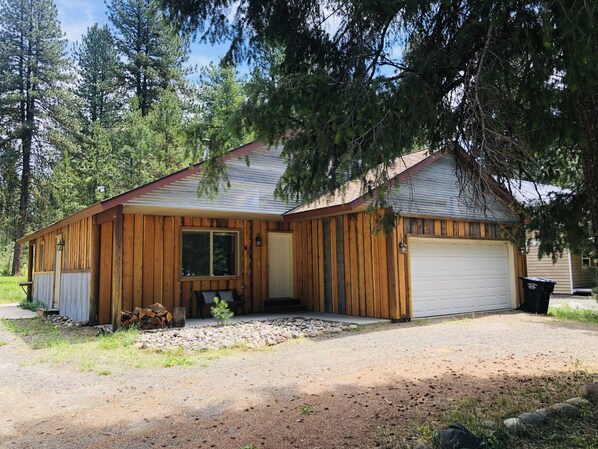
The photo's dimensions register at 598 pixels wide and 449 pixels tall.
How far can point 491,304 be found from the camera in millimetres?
11789

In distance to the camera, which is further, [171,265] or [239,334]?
[171,265]

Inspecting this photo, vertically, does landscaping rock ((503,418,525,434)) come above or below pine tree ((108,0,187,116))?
below

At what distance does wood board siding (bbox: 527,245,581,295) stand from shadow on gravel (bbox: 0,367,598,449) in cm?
1342

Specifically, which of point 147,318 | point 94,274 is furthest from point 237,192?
point 94,274

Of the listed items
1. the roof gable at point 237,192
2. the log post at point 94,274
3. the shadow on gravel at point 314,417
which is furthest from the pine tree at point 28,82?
the shadow on gravel at point 314,417

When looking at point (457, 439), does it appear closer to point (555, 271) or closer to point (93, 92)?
point (555, 271)

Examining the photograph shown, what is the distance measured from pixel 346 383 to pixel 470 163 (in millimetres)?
2891

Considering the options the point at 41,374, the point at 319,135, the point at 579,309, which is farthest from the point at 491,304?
the point at 41,374

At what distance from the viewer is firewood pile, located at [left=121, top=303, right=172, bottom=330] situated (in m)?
8.93

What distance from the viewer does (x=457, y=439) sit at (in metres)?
3.22

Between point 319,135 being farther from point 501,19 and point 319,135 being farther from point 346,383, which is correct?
point 346,383

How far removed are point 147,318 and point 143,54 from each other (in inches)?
906

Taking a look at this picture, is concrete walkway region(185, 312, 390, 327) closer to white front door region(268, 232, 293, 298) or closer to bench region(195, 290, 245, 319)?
bench region(195, 290, 245, 319)

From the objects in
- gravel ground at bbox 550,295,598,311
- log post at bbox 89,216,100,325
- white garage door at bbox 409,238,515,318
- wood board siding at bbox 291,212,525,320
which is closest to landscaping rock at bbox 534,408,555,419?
wood board siding at bbox 291,212,525,320
